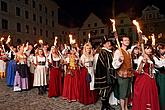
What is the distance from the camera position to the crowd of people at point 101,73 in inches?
263

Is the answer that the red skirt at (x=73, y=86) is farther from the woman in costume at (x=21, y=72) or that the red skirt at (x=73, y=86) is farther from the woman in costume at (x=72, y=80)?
the woman in costume at (x=21, y=72)

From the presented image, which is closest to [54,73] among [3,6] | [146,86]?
[146,86]

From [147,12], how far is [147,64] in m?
50.8

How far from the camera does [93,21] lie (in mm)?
65688

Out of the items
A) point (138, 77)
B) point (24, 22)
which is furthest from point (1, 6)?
point (138, 77)

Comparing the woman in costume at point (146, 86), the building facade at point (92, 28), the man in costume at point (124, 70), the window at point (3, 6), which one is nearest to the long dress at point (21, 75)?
the man in costume at point (124, 70)

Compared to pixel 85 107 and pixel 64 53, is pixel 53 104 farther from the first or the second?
pixel 64 53

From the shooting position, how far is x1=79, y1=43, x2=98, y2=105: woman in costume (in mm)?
9375

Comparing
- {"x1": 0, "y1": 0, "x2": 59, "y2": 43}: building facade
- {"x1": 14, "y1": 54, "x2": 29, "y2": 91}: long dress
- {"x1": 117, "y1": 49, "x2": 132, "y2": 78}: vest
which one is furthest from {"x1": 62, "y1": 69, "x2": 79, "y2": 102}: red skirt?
{"x1": 0, "y1": 0, "x2": 59, "y2": 43}: building facade

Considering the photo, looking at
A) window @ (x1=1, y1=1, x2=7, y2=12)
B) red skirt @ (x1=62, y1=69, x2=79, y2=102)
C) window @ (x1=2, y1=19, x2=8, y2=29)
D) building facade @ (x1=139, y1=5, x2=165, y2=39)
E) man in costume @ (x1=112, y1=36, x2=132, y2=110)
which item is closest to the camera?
man in costume @ (x1=112, y1=36, x2=132, y2=110)

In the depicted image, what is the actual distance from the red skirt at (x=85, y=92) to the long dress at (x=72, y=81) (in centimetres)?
29

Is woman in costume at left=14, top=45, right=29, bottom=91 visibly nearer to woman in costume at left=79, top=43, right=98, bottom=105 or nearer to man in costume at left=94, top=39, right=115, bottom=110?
woman in costume at left=79, top=43, right=98, bottom=105

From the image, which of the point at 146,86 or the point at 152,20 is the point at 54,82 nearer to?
the point at 146,86

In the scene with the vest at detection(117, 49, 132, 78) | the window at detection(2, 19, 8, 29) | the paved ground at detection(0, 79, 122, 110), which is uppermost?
the window at detection(2, 19, 8, 29)
